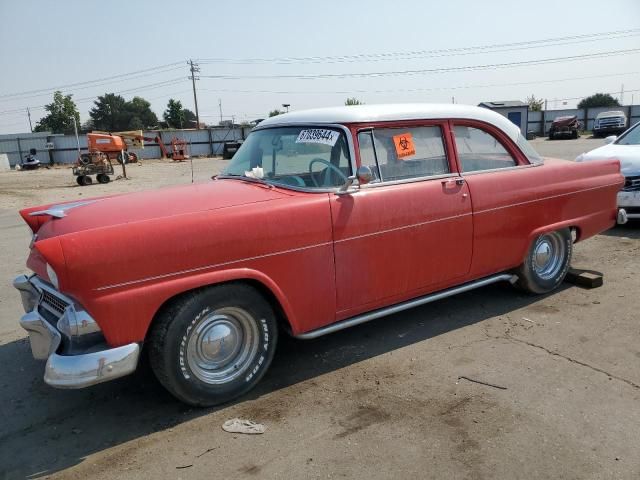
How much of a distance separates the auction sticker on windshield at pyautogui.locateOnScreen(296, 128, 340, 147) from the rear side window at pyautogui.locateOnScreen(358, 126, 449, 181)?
0.19 meters

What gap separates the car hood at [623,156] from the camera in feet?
22.8

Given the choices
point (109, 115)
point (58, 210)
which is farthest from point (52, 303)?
point (109, 115)

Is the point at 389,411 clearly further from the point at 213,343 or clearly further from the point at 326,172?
the point at 326,172

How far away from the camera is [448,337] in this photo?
3994 mm

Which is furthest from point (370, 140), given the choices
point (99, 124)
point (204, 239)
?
point (99, 124)

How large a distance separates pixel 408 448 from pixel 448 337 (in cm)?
148

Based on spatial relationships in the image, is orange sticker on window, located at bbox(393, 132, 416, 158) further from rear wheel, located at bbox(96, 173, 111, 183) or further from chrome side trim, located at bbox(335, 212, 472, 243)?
rear wheel, located at bbox(96, 173, 111, 183)

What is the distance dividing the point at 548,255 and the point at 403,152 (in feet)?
6.53

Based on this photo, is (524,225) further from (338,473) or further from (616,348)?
(338,473)

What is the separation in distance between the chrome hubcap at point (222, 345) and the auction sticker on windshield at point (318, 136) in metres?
1.36

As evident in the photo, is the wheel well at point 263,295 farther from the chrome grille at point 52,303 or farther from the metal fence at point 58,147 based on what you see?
the metal fence at point 58,147

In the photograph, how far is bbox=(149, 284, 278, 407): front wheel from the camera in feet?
9.44

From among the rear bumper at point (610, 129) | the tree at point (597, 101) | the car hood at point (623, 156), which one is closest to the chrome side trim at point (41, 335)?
the car hood at point (623, 156)

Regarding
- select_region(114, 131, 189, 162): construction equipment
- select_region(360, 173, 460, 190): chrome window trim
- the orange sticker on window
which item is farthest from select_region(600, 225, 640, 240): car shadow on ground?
select_region(114, 131, 189, 162): construction equipment
